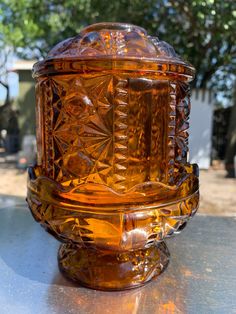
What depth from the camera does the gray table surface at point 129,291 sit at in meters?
0.50

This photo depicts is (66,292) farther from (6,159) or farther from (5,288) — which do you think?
(6,159)

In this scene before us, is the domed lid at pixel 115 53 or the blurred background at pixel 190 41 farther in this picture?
the blurred background at pixel 190 41

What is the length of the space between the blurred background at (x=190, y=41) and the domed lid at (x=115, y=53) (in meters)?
2.93

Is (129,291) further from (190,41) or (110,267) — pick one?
(190,41)

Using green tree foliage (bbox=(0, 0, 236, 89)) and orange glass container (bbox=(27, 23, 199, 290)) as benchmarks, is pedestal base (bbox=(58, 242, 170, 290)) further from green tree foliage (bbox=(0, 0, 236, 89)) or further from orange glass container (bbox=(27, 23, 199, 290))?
green tree foliage (bbox=(0, 0, 236, 89))

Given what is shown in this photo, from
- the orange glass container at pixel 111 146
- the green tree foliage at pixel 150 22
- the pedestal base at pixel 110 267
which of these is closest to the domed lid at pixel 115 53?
the orange glass container at pixel 111 146

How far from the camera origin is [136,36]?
542mm

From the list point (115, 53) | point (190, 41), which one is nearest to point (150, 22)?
point (190, 41)

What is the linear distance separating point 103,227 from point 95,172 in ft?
0.29

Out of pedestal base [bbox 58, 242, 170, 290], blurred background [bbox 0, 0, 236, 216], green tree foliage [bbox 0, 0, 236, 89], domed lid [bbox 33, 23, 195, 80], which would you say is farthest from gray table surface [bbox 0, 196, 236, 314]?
green tree foliage [bbox 0, 0, 236, 89]

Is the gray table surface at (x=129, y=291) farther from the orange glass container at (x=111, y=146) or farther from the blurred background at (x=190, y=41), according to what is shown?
the blurred background at (x=190, y=41)

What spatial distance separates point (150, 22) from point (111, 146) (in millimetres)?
4653

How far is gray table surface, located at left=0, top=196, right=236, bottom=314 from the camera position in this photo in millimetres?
501

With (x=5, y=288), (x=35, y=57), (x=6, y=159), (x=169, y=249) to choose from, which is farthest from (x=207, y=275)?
(x=6, y=159)
